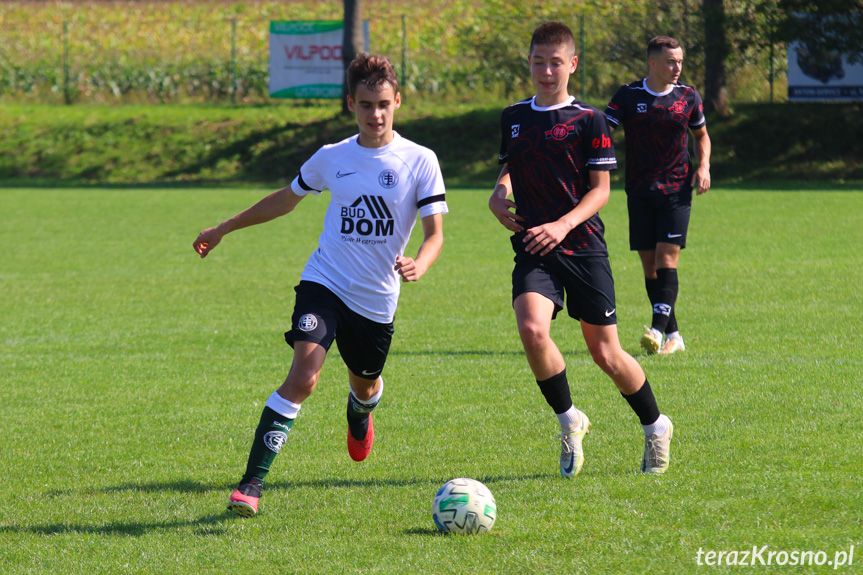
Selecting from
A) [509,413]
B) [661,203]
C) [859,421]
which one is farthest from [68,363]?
[859,421]

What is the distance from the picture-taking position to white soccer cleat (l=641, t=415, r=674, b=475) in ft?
15.5

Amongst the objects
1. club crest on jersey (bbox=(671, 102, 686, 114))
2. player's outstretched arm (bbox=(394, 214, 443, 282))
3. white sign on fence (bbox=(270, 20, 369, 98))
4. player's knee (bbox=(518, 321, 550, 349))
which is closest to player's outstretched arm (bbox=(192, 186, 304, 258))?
player's outstretched arm (bbox=(394, 214, 443, 282))

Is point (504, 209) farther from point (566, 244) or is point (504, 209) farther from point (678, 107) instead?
point (678, 107)

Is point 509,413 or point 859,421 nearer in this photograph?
point 859,421

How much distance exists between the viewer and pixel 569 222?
461 cm

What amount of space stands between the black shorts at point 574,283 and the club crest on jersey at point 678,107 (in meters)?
3.37

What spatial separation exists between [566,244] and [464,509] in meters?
1.47

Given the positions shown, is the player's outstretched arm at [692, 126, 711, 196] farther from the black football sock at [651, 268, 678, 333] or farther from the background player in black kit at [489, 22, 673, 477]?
the background player in black kit at [489, 22, 673, 477]

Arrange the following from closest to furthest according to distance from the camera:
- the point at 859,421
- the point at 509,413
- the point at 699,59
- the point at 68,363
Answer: the point at 859,421 < the point at 509,413 < the point at 68,363 < the point at 699,59

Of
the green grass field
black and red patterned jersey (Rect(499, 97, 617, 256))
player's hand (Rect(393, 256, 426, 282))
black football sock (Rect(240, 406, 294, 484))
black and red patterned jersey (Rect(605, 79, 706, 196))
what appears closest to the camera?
the green grass field

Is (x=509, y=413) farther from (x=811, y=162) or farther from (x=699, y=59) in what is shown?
(x=699, y=59)

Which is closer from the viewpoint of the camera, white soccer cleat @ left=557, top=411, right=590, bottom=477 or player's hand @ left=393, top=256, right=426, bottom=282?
player's hand @ left=393, top=256, right=426, bottom=282

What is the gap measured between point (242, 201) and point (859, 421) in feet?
56.8

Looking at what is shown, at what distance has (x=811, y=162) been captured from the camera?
24.0m
